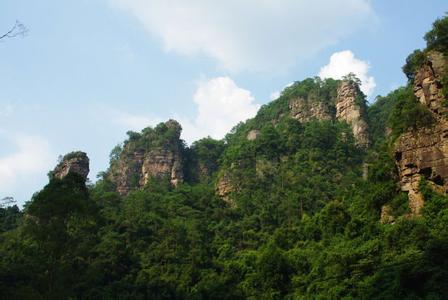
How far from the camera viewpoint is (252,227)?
62.2 metres

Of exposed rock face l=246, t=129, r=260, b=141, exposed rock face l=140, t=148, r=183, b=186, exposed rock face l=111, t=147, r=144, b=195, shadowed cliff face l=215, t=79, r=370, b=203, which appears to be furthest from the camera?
exposed rock face l=246, t=129, r=260, b=141

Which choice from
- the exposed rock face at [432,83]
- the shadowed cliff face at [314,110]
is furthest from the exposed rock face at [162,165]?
the exposed rock face at [432,83]

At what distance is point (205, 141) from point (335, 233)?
5222cm

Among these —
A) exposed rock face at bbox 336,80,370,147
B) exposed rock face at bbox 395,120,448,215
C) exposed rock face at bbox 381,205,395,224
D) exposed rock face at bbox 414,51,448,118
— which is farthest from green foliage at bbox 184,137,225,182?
exposed rock face at bbox 395,120,448,215

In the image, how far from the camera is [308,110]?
9212 cm

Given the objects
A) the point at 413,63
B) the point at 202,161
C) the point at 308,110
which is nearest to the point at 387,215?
the point at 413,63

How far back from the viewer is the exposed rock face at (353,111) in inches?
3059

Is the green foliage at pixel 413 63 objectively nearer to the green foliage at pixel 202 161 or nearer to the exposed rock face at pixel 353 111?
the exposed rock face at pixel 353 111

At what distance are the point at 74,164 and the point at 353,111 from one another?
41484 millimetres

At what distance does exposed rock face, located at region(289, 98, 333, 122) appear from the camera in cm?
8897

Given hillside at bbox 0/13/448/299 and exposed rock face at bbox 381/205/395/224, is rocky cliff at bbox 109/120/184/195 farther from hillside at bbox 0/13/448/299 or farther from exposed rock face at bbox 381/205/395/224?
A: exposed rock face at bbox 381/205/395/224

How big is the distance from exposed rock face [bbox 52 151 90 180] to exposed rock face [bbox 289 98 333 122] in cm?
3658

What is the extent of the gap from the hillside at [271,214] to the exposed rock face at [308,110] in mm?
265

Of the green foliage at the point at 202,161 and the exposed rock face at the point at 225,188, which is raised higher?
the green foliage at the point at 202,161
